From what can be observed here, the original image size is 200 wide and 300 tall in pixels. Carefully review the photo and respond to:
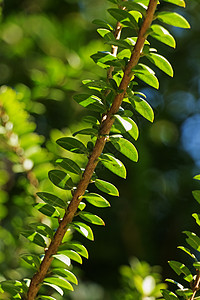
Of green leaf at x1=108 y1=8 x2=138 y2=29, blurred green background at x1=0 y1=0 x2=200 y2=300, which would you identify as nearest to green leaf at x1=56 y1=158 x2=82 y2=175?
green leaf at x1=108 y1=8 x2=138 y2=29

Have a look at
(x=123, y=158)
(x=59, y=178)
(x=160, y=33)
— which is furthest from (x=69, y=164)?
(x=123, y=158)

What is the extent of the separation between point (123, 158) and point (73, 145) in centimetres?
61

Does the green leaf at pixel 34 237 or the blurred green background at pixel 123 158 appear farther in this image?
the blurred green background at pixel 123 158

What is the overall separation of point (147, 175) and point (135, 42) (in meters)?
0.69

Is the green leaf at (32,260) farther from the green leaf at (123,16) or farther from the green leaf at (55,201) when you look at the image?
the green leaf at (123,16)

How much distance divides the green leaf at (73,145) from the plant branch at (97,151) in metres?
0.02

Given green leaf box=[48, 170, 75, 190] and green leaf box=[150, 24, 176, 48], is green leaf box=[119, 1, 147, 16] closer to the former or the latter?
green leaf box=[150, 24, 176, 48]

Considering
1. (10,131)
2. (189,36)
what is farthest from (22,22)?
(189,36)

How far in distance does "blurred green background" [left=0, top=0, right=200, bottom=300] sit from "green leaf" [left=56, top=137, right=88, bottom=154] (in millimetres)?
353

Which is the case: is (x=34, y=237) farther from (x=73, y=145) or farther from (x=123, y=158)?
(x=123, y=158)

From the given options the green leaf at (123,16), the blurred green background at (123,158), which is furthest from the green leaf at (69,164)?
the blurred green background at (123,158)

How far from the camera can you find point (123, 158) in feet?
3.09

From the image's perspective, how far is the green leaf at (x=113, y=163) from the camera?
317 millimetres

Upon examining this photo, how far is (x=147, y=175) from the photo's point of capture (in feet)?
3.22
